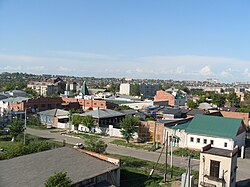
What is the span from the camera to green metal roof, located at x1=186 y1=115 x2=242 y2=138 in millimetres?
22466

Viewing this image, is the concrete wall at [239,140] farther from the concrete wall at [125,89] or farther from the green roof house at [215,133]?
the concrete wall at [125,89]

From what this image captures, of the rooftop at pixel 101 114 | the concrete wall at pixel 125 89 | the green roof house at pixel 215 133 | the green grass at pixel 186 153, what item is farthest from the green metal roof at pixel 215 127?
the concrete wall at pixel 125 89

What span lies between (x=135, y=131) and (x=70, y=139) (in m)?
6.03

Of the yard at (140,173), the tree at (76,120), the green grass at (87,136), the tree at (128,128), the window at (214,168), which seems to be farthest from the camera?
the tree at (76,120)

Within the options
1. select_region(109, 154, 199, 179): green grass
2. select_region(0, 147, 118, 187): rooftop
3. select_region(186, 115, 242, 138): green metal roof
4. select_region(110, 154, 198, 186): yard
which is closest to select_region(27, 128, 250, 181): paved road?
select_region(109, 154, 199, 179): green grass

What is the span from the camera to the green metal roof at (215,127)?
22.5 metres

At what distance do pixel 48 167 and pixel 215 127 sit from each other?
1475cm

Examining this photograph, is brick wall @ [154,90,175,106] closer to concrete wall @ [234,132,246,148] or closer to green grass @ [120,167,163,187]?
concrete wall @ [234,132,246,148]

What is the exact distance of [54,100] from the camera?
42.7 metres

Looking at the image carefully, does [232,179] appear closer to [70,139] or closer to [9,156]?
[9,156]

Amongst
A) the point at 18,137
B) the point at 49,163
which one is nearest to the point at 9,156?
the point at 49,163

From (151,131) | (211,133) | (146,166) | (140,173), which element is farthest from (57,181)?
(151,131)

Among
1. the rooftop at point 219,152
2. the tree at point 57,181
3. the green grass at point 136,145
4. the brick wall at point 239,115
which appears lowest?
the green grass at point 136,145

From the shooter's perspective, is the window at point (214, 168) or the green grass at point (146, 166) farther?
the green grass at point (146, 166)
